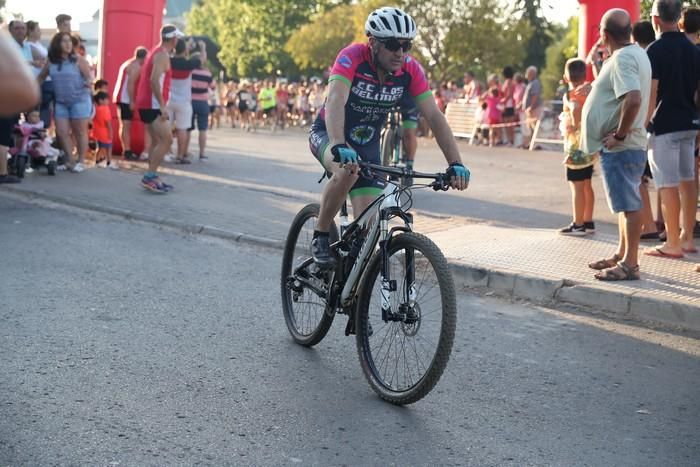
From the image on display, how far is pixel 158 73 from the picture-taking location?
40.4 ft

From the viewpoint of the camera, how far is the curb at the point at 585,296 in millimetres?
6543

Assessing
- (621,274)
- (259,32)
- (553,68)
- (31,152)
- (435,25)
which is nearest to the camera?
(621,274)

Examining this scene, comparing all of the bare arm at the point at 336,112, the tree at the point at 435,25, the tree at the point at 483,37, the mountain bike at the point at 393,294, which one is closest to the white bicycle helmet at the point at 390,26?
the bare arm at the point at 336,112

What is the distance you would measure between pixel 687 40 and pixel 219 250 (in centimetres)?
431

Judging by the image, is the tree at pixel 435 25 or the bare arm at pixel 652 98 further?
the tree at pixel 435 25

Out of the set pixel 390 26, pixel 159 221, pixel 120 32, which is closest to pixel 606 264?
pixel 390 26

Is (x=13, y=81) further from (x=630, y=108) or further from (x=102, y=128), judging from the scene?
(x=102, y=128)

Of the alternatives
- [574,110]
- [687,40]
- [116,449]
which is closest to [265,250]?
[574,110]

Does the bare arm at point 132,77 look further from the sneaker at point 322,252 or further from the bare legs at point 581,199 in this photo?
the sneaker at point 322,252

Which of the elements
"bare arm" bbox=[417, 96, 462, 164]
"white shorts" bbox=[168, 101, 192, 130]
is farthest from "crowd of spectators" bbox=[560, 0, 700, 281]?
"white shorts" bbox=[168, 101, 192, 130]

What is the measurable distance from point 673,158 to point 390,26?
153 inches

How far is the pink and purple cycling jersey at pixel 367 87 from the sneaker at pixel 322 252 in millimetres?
572

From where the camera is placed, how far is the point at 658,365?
5.59 metres

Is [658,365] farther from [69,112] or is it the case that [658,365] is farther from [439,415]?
[69,112]
